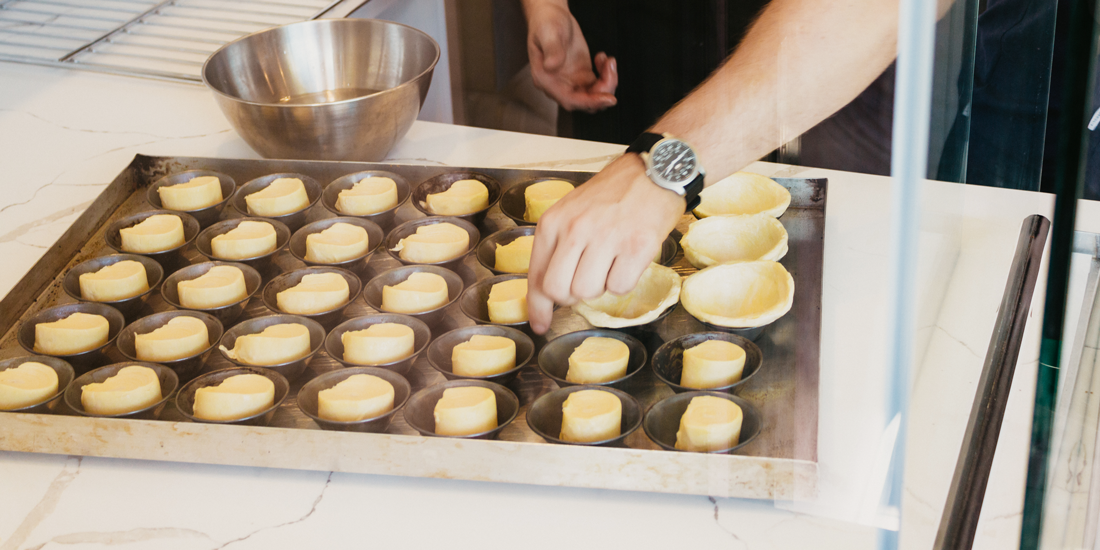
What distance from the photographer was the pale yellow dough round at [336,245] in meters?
0.74

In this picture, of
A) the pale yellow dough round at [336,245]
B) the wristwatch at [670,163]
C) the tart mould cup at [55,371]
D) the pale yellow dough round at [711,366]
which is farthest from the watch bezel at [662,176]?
the tart mould cup at [55,371]

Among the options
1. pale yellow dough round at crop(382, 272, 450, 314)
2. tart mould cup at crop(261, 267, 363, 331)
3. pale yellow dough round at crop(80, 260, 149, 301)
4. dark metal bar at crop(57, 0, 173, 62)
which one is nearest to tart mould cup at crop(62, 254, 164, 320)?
pale yellow dough round at crop(80, 260, 149, 301)

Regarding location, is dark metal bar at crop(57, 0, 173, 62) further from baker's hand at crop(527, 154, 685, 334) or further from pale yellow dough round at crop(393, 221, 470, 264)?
baker's hand at crop(527, 154, 685, 334)

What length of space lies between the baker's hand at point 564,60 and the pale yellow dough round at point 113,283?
38cm

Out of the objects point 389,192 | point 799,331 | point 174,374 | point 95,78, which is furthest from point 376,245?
point 95,78

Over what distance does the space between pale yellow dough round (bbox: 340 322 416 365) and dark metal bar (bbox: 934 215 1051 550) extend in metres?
0.38

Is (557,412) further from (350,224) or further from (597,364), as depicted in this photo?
(350,224)

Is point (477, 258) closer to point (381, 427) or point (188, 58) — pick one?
point (381, 427)

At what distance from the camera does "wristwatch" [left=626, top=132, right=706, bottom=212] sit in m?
0.52

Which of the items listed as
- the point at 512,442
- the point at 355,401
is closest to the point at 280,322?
the point at 355,401

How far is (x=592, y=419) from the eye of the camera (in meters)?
0.53

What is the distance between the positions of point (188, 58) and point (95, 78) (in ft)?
0.42

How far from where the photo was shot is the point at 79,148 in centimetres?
101

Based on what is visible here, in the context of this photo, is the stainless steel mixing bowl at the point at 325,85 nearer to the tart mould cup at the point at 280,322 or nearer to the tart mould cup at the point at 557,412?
the tart mould cup at the point at 280,322
